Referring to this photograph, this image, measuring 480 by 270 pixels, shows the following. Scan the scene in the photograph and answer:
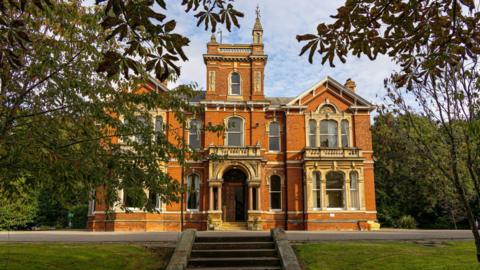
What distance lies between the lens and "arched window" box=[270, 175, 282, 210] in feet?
96.6

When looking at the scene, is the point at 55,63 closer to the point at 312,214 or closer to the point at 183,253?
the point at 183,253

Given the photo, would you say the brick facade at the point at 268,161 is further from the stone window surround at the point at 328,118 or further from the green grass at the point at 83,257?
the green grass at the point at 83,257

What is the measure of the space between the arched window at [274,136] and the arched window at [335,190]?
3883 mm

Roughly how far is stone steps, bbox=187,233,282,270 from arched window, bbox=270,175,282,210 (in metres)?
16.5

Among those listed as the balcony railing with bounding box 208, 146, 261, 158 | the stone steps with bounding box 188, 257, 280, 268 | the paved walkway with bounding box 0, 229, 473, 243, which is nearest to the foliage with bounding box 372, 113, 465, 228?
the balcony railing with bounding box 208, 146, 261, 158

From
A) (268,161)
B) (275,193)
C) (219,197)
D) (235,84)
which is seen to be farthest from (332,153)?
(235,84)

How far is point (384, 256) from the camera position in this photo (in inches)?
451

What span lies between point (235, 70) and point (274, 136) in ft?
16.9

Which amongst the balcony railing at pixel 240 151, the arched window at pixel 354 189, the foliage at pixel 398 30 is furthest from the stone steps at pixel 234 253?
the arched window at pixel 354 189

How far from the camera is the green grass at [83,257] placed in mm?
10234

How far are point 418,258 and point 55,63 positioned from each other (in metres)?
9.40

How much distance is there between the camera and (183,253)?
434 inches

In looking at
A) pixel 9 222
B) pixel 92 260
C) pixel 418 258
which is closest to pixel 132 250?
pixel 92 260

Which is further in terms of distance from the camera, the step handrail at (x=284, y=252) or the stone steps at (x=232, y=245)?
the stone steps at (x=232, y=245)
